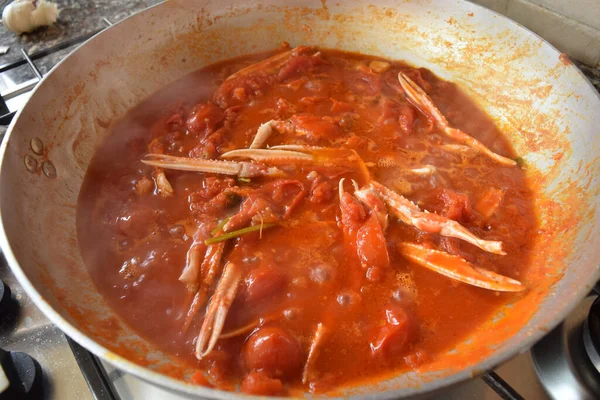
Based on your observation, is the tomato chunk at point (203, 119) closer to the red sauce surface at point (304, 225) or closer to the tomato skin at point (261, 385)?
the red sauce surface at point (304, 225)

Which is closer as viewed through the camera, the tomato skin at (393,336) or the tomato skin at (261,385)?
the tomato skin at (261,385)

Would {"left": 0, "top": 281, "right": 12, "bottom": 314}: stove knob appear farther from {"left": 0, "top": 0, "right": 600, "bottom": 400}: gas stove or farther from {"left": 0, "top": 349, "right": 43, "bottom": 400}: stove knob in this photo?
{"left": 0, "top": 349, "right": 43, "bottom": 400}: stove knob

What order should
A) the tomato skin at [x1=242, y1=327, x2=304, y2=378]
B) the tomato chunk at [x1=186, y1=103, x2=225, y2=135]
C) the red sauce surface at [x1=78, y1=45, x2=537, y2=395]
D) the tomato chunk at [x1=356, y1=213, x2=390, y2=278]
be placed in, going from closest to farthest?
the tomato skin at [x1=242, y1=327, x2=304, y2=378], the red sauce surface at [x1=78, y1=45, x2=537, y2=395], the tomato chunk at [x1=356, y1=213, x2=390, y2=278], the tomato chunk at [x1=186, y1=103, x2=225, y2=135]

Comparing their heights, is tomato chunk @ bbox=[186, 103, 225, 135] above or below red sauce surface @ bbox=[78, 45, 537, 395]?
above

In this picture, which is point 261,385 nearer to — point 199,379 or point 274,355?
point 274,355

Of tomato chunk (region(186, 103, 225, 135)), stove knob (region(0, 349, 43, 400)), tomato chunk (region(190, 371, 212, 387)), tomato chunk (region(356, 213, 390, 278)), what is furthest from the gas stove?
tomato chunk (region(186, 103, 225, 135))

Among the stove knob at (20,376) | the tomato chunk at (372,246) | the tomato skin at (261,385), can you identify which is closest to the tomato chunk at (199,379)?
the tomato skin at (261,385)

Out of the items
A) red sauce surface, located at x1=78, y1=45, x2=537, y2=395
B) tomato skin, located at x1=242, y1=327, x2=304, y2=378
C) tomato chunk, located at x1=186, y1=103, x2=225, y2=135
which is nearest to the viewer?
tomato skin, located at x1=242, y1=327, x2=304, y2=378

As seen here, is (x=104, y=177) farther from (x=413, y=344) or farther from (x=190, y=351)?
(x=413, y=344)
